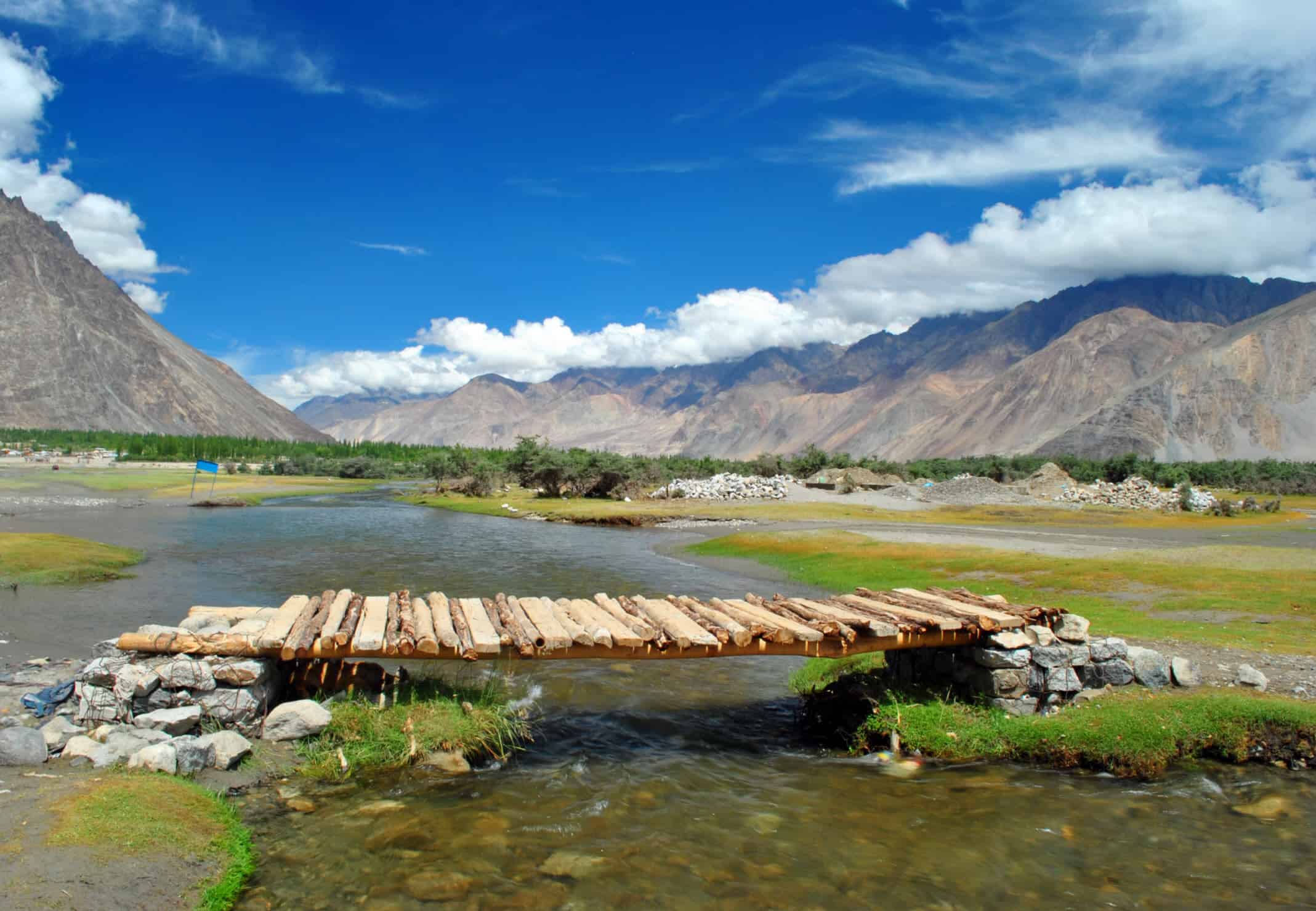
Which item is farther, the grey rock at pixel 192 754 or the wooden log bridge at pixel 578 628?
the wooden log bridge at pixel 578 628

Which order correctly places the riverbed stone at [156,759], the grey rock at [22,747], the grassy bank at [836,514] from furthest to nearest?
the grassy bank at [836,514] → the riverbed stone at [156,759] → the grey rock at [22,747]

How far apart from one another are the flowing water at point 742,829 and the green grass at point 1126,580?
6.62 m

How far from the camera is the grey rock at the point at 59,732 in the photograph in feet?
28.2

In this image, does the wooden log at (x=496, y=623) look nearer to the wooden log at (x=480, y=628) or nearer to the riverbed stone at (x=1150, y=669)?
the wooden log at (x=480, y=628)

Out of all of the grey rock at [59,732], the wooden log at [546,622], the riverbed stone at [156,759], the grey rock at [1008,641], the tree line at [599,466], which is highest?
the tree line at [599,466]

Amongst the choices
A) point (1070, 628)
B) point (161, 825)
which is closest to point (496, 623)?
point (161, 825)

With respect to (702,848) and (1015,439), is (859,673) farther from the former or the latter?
(1015,439)

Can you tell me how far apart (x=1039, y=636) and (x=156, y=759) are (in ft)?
38.1

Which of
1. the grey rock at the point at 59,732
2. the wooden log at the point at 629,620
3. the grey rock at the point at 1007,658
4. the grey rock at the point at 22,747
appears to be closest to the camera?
the grey rock at the point at 22,747

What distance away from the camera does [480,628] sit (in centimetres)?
1051

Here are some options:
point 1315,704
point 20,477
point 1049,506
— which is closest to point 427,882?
point 1315,704

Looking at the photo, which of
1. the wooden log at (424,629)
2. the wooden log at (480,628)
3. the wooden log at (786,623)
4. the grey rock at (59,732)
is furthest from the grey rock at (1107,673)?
the grey rock at (59,732)

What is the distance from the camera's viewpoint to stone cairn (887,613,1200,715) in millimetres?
11242

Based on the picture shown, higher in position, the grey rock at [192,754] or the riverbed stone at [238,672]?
the riverbed stone at [238,672]
